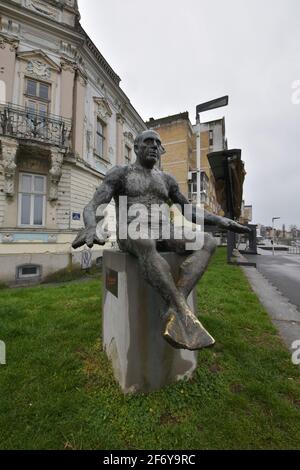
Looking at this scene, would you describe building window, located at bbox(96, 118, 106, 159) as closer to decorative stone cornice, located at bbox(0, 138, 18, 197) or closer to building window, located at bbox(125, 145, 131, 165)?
building window, located at bbox(125, 145, 131, 165)

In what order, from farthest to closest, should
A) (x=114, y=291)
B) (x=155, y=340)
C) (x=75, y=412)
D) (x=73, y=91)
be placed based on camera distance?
(x=73, y=91) → (x=114, y=291) → (x=155, y=340) → (x=75, y=412)

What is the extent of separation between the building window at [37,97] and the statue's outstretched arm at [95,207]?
889cm

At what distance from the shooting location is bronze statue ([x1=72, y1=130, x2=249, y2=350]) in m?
1.59

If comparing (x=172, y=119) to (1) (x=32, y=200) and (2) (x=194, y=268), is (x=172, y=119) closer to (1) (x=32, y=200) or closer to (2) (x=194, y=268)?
(1) (x=32, y=200)

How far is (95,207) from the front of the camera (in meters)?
2.17

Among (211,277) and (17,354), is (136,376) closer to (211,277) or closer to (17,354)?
(17,354)

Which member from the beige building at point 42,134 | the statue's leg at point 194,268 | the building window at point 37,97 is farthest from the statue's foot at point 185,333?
the building window at point 37,97

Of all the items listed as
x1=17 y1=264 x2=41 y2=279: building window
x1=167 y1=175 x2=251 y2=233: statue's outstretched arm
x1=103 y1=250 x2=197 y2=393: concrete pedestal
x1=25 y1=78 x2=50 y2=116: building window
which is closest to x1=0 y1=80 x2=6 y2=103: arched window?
x1=25 y1=78 x2=50 y2=116: building window

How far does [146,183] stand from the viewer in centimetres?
235

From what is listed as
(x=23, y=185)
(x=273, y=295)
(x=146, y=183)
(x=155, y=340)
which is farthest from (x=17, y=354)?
(x=23, y=185)

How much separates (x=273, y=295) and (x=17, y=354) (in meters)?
4.81

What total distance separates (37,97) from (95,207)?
958cm

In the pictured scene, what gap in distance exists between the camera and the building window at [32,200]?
30.2 feet

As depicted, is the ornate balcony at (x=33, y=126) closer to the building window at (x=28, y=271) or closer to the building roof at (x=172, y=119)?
the building window at (x=28, y=271)
